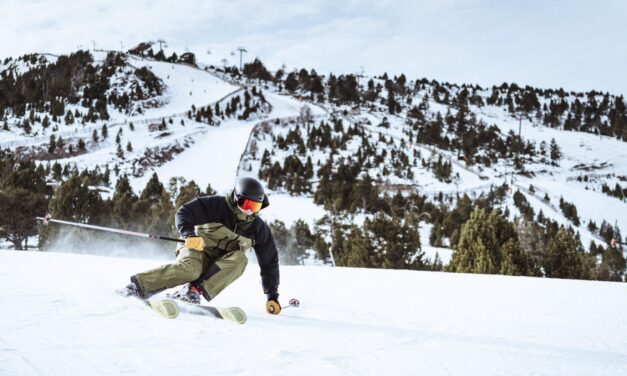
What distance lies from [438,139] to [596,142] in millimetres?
42340

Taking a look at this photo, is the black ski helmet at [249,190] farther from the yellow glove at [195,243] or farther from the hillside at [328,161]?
the hillside at [328,161]

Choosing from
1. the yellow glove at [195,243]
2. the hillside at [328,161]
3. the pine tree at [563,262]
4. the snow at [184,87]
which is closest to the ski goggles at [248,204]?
the yellow glove at [195,243]

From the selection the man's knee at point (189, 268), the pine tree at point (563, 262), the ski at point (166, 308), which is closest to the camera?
the ski at point (166, 308)

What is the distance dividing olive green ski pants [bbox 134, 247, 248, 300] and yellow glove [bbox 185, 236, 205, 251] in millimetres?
187

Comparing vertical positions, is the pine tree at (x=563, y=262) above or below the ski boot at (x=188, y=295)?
below

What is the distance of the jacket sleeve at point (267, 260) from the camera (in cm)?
331

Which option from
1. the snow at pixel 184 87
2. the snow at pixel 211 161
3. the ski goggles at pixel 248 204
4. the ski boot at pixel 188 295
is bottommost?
the ski boot at pixel 188 295

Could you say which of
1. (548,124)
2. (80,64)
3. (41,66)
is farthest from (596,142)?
(41,66)

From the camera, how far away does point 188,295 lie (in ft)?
9.47

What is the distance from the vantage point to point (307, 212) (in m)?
31.3

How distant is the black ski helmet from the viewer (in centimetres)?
306

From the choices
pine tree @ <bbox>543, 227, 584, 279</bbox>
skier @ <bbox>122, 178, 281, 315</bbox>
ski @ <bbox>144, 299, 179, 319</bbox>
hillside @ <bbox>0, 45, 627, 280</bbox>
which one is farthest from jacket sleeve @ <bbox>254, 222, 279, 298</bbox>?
pine tree @ <bbox>543, 227, 584, 279</bbox>

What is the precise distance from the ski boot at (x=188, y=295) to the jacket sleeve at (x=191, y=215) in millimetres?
373

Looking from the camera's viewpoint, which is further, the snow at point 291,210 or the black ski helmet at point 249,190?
the snow at point 291,210
